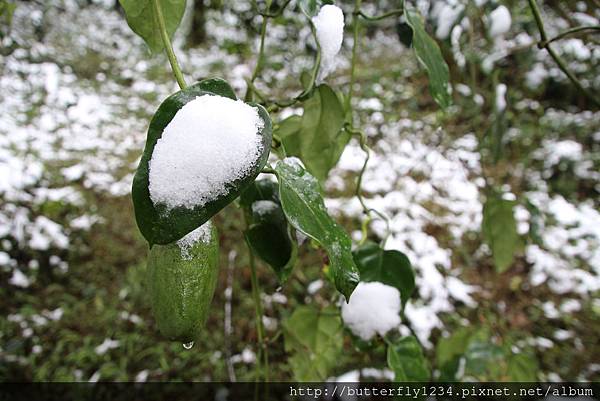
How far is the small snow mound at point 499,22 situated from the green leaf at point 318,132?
0.38 meters

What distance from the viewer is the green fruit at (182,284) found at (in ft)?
0.72

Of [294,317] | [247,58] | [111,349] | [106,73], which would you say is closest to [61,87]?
[106,73]

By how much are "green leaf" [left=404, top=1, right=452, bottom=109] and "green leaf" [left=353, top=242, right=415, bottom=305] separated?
0.15 m

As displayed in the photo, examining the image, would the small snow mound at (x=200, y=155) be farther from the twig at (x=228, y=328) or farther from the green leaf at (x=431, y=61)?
the twig at (x=228, y=328)

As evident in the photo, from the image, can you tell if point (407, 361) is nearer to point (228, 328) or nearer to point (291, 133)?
point (291, 133)

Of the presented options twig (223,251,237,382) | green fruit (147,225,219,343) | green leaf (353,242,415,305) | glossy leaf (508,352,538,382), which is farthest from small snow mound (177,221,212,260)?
twig (223,251,237,382)

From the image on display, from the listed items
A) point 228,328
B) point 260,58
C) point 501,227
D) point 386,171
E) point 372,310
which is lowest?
point 386,171

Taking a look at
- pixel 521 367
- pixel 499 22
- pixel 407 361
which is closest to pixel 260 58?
pixel 407 361

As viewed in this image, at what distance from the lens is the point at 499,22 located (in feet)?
2.14

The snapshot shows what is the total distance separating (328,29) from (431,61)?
0.12 metres

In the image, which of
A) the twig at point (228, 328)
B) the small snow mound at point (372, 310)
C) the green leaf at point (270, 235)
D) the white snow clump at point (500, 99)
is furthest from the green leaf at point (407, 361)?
the twig at point (228, 328)

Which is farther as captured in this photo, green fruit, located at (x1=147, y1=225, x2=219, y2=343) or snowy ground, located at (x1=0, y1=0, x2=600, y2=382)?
snowy ground, located at (x1=0, y1=0, x2=600, y2=382)

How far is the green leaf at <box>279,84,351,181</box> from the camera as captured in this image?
405 millimetres

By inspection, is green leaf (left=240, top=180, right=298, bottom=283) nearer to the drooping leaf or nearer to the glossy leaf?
the drooping leaf
